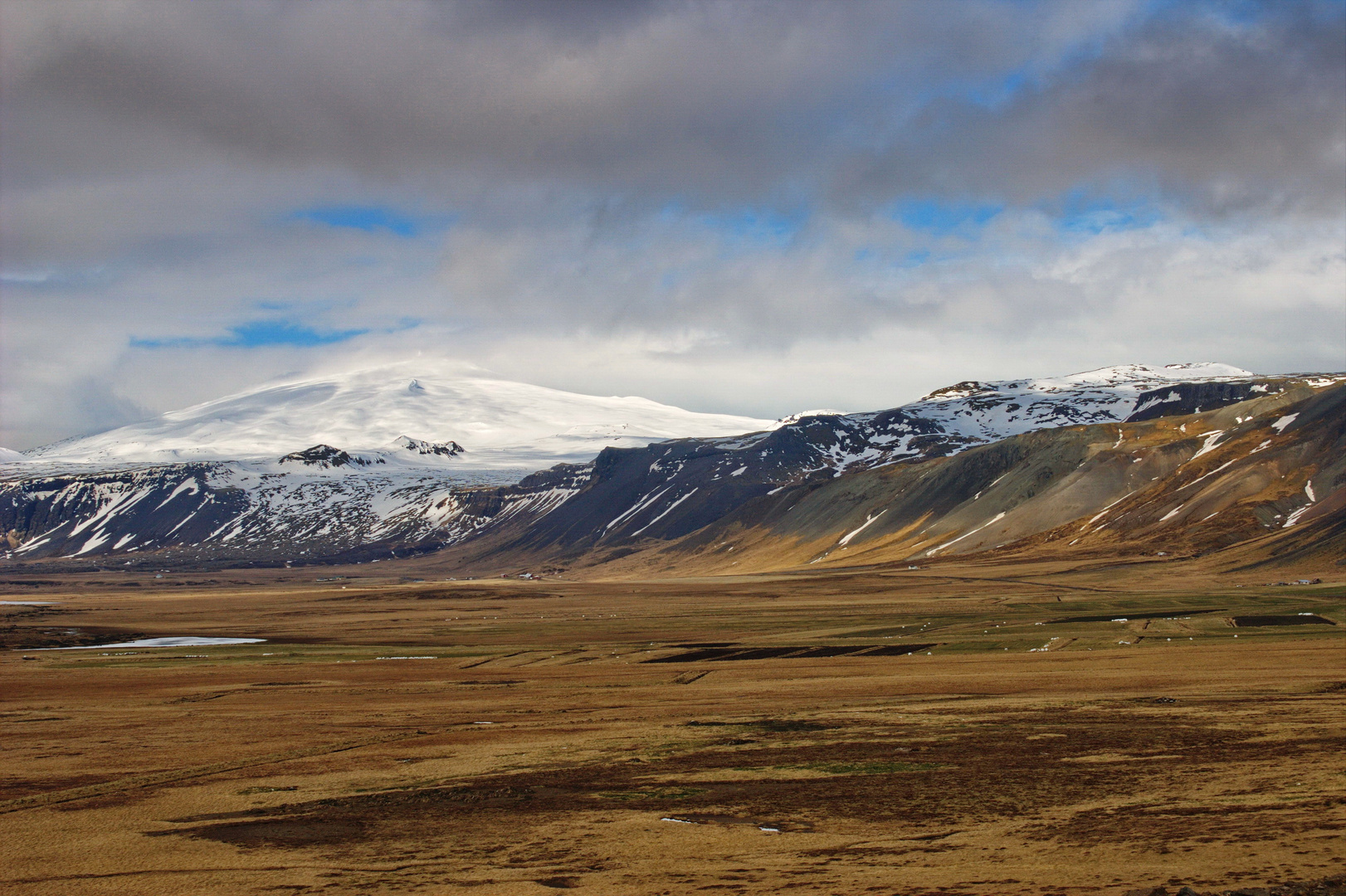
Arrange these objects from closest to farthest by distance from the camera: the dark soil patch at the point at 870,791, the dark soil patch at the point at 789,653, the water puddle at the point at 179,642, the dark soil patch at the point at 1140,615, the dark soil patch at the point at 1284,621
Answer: the dark soil patch at the point at 870,791 < the dark soil patch at the point at 789,653 < the dark soil patch at the point at 1284,621 < the dark soil patch at the point at 1140,615 < the water puddle at the point at 179,642

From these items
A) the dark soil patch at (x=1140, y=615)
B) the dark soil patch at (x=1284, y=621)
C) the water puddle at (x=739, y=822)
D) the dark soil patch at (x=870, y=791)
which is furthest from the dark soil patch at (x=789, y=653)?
the water puddle at (x=739, y=822)

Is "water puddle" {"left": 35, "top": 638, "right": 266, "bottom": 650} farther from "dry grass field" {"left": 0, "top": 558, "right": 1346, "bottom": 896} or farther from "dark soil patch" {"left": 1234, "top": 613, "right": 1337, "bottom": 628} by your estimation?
"dark soil patch" {"left": 1234, "top": 613, "right": 1337, "bottom": 628}

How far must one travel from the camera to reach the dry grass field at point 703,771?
22203mm

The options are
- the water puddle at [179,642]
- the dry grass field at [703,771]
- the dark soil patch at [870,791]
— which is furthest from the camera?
the water puddle at [179,642]

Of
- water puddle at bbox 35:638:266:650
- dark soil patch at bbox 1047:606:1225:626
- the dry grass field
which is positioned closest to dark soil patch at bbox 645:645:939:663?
the dry grass field

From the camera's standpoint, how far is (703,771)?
3394 cm

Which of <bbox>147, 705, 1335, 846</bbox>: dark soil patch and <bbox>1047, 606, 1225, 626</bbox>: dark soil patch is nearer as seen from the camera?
<bbox>147, 705, 1335, 846</bbox>: dark soil patch

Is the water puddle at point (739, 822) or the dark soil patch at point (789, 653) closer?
the water puddle at point (739, 822)

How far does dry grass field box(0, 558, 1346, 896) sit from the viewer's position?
2220cm

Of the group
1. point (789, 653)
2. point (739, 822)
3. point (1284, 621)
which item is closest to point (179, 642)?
point (789, 653)

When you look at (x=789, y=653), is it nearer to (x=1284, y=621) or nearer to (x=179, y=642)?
(x=1284, y=621)

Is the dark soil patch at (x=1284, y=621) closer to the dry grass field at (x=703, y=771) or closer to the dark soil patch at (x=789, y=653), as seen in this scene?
the dry grass field at (x=703, y=771)

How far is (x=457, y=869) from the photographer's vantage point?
2312 centimetres

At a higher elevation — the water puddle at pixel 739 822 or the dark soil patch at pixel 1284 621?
the water puddle at pixel 739 822
